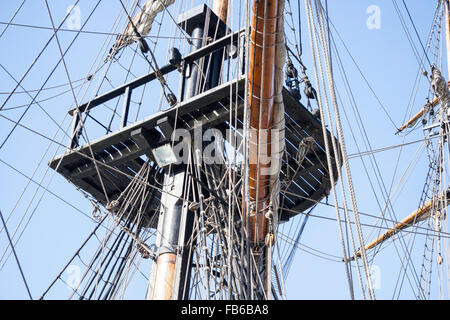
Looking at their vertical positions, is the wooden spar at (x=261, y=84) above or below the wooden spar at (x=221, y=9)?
below

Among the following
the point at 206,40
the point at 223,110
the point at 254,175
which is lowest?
the point at 254,175

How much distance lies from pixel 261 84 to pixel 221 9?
490cm

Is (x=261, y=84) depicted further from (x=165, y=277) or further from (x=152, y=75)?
(x=165, y=277)

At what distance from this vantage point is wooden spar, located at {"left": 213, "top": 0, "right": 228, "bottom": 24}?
12.8 metres

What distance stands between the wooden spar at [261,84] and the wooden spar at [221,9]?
4369 millimetres

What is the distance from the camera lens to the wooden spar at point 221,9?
12766mm

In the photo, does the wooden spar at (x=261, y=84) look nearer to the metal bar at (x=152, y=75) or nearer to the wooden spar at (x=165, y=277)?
the wooden spar at (x=165, y=277)

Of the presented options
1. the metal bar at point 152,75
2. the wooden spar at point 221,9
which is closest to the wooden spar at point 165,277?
the metal bar at point 152,75

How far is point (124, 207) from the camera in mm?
10469

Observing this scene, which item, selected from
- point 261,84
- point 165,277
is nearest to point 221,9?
point 261,84
